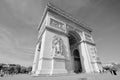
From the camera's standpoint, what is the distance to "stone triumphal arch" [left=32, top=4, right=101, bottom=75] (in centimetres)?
934

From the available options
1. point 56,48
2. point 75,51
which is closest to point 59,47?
point 56,48

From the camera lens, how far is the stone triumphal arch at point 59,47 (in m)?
9.34

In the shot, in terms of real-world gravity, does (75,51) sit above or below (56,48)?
above

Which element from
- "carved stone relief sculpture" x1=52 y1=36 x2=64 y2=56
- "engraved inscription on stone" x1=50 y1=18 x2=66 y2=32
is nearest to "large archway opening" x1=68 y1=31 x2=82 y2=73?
"engraved inscription on stone" x1=50 y1=18 x2=66 y2=32

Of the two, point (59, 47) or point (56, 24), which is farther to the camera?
point (56, 24)

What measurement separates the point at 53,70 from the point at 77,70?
12.4m

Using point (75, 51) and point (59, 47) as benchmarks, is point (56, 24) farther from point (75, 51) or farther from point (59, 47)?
point (75, 51)

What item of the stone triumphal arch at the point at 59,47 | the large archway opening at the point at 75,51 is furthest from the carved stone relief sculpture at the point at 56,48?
the large archway opening at the point at 75,51

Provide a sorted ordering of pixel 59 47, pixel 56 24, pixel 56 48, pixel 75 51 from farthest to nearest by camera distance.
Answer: pixel 75 51 < pixel 56 24 < pixel 59 47 < pixel 56 48

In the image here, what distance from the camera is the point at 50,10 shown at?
13.4m

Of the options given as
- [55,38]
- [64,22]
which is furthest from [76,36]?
[55,38]

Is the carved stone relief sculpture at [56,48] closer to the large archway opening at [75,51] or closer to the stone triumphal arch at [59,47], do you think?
the stone triumphal arch at [59,47]

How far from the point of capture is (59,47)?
34.9 ft

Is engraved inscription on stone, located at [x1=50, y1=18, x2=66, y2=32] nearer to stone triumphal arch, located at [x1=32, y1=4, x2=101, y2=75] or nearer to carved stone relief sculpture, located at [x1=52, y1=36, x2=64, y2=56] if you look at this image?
stone triumphal arch, located at [x1=32, y1=4, x2=101, y2=75]
